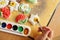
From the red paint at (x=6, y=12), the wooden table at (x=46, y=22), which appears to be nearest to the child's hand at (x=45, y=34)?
the wooden table at (x=46, y=22)

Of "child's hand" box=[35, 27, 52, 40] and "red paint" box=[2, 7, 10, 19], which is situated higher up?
"red paint" box=[2, 7, 10, 19]

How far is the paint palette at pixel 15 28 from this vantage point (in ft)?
2.39

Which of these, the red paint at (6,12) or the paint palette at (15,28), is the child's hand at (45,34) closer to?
the paint palette at (15,28)

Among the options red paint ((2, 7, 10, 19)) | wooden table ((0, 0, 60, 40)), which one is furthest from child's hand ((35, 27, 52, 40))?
red paint ((2, 7, 10, 19))

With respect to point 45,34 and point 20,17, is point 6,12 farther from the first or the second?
point 45,34

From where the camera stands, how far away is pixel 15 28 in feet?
2.40

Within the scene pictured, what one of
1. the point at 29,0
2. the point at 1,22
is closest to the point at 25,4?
the point at 29,0

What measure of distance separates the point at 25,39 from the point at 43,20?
0.12 meters

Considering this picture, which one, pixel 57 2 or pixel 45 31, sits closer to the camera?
pixel 45 31

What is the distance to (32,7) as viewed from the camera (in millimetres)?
789

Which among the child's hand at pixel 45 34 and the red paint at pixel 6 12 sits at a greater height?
the red paint at pixel 6 12

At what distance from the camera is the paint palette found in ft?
2.39

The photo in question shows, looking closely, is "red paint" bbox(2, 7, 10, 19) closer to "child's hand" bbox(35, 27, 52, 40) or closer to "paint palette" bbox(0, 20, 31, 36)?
Answer: "paint palette" bbox(0, 20, 31, 36)

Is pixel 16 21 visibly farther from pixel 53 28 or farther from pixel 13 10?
pixel 53 28
